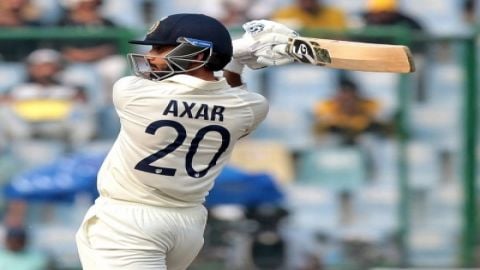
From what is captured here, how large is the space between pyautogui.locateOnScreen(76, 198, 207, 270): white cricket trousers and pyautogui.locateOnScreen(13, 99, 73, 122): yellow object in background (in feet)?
12.3

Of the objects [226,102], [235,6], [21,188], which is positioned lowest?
[21,188]

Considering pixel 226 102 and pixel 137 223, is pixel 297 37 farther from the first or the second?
pixel 137 223

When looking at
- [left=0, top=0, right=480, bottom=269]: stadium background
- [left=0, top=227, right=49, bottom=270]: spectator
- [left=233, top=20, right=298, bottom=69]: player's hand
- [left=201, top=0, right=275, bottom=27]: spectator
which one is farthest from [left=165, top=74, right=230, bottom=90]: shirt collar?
[left=201, top=0, right=275, bottom=27]: spectator

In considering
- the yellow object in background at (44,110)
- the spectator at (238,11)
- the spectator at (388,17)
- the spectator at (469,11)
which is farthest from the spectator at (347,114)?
the yellow object in background at (44,110)

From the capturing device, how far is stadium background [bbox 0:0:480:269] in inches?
328

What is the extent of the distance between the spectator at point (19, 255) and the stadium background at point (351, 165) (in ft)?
0.23

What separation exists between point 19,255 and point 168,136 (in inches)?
157

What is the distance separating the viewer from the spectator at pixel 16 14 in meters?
8.76

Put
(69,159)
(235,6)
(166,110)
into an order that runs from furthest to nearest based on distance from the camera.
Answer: (235,6) → (69,159) → (166,110)

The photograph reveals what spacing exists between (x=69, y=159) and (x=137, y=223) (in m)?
3.86

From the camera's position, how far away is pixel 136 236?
176 inches

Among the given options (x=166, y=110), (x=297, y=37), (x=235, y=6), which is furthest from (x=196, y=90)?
(x=235, y=6)

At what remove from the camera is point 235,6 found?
8859mm

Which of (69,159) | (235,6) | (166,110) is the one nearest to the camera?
(166,110)
